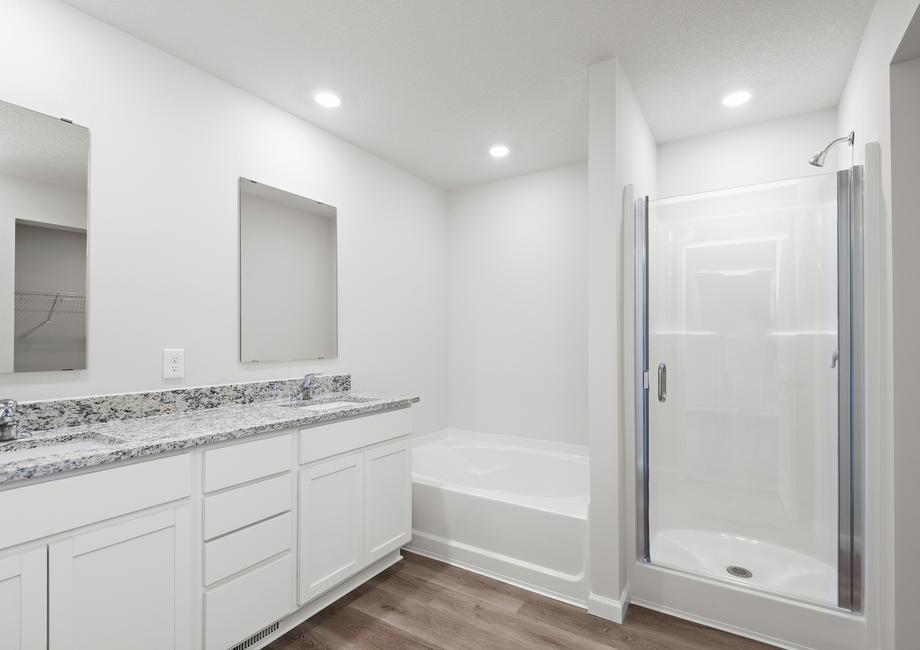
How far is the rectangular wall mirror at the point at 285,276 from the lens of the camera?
2389 mm

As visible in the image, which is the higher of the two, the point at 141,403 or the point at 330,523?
the point at 141,403

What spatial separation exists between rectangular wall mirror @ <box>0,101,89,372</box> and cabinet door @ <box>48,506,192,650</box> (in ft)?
2.40

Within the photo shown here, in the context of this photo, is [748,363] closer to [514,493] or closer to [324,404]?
[514,493]

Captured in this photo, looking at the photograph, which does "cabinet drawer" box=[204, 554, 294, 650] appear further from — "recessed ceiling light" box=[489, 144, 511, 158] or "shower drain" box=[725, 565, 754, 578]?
"recessed ceiling light" box=[489, 144, 511, 158]

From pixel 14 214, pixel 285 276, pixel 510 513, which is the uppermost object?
pixel 14 214

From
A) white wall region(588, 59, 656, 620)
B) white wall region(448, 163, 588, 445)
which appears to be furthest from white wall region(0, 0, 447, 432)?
white wall region(588, 59, 656, 620)

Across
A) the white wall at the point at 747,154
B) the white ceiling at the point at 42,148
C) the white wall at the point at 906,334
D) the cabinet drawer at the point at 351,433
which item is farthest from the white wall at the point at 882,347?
the white ceiling at the point at 42,148

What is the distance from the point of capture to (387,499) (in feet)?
7.96

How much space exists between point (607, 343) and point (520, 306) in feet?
4.76

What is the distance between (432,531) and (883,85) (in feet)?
9.22

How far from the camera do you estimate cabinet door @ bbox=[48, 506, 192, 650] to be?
129cm

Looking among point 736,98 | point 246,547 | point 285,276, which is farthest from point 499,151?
point 246,547

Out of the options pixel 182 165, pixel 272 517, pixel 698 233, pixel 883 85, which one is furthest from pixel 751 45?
pixel 272 517

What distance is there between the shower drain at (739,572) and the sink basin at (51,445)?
2512 mm
